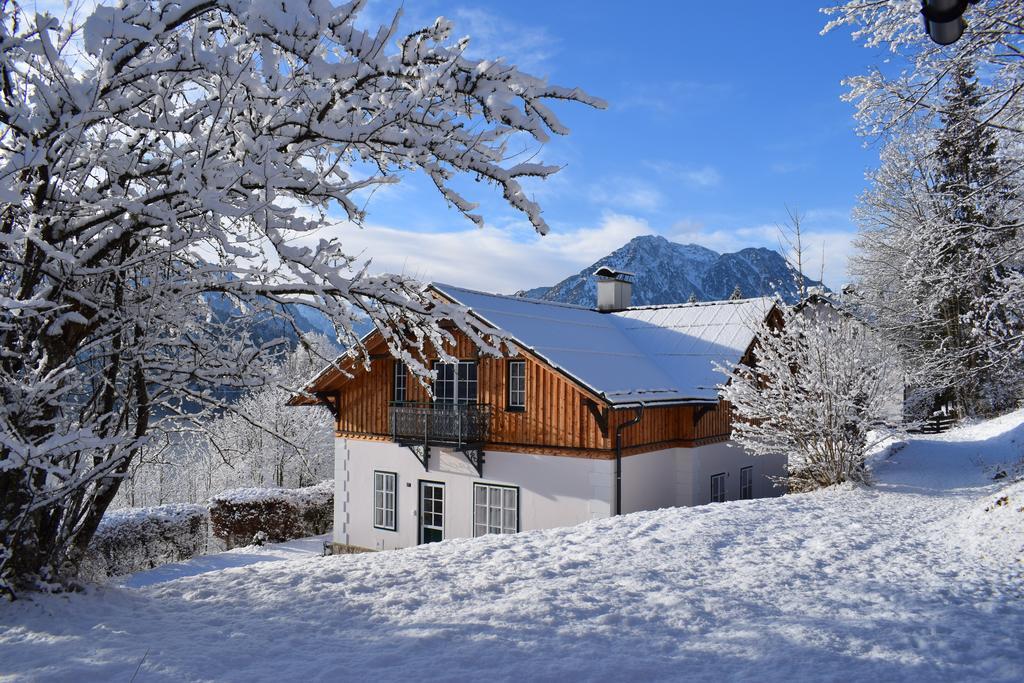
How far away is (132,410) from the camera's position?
21.4 ft

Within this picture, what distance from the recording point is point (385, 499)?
18172 millimetres

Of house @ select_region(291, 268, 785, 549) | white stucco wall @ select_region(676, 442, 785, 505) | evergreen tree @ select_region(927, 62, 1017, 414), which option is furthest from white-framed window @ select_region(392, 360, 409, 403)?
evergreen tree @ select_region(927, 62, 1017, 414)

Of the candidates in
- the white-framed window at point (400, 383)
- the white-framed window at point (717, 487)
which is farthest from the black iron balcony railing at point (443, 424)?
the white-framed window at point (717, 487)

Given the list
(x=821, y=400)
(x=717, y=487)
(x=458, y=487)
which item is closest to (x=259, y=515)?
(x=458, y=487)

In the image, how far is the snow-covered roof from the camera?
616 inches

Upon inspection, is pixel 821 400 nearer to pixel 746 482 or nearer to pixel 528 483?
pixel 528 483

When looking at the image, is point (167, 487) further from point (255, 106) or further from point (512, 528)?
point (255, 106)

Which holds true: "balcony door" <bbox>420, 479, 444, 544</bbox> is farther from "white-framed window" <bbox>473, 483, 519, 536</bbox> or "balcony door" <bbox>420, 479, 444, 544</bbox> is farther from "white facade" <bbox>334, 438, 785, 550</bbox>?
"white-framed window" <bbox>473, 483, 519, 536</bbox>

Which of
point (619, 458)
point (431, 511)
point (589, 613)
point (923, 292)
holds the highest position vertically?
point (923, 292)

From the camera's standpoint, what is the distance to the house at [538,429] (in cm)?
1523

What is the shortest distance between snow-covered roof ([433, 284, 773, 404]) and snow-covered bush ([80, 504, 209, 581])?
12.4 m

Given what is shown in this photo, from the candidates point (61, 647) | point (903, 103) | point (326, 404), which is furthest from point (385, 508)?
point (903, 103)

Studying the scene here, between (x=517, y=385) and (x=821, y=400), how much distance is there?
6.75 metres

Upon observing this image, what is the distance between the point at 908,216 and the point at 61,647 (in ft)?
96.4
